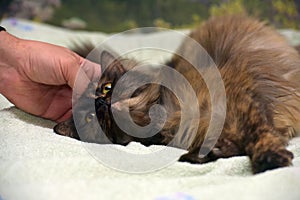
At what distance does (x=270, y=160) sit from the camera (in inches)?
61.0

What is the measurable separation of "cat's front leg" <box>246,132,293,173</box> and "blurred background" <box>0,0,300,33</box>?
2269mm

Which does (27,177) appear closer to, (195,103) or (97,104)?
(97,104)

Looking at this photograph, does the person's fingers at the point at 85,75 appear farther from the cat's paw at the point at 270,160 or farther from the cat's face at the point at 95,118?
the cat's paw at the point at 270,160

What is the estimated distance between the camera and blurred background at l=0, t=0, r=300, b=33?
12.4 ft

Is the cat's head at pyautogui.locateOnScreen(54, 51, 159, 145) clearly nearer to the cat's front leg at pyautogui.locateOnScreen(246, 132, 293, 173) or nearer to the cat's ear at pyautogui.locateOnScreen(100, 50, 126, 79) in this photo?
the cat's ear at pyautogui.locateOnScreen(100, 50, 126, 79)

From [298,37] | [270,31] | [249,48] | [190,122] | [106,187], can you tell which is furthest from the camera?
[298,37]

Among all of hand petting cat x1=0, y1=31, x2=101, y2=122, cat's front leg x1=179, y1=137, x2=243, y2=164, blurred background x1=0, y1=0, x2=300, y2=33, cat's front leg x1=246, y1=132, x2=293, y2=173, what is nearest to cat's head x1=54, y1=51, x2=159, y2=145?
hand petting cat x1=0, y1=31, x2=101, y2=122

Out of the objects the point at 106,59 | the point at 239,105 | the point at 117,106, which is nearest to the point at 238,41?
the point at 239,105

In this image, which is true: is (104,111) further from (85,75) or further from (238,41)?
(238,41)

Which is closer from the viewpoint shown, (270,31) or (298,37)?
(270,31)

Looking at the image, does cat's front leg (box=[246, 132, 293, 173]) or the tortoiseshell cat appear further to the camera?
the tortoiseshell cat

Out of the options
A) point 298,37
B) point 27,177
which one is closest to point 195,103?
point 27,177

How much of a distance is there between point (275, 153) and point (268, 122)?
230 millimetres

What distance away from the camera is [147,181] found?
1.38 meters
